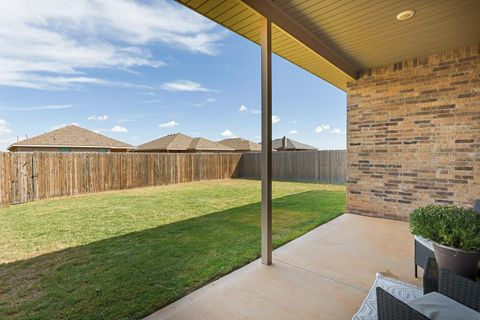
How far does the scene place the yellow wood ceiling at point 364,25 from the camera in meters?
2.51

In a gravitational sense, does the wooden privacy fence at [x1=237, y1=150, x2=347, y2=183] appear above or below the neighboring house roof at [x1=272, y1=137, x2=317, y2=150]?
below

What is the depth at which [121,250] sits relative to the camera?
128 inches

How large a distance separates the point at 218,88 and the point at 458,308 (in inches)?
768

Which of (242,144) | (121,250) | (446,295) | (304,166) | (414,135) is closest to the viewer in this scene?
(446,295)

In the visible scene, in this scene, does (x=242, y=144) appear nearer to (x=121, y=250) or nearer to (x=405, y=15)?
(x=121, y=250)

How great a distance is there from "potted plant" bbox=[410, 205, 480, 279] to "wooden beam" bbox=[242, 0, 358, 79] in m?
2.34

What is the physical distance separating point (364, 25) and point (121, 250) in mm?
4273

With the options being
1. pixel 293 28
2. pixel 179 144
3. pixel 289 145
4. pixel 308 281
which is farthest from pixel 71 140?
pixel 289 145

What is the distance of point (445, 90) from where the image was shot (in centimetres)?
401

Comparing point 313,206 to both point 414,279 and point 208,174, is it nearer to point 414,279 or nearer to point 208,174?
point 414,279

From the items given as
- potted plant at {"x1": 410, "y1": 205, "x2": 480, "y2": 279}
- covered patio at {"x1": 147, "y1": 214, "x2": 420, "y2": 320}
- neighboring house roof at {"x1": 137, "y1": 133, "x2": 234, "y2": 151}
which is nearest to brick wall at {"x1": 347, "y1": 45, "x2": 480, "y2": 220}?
covered patio at {"x1": 147, "y1": 214, "x2": 420, "y2": 320}

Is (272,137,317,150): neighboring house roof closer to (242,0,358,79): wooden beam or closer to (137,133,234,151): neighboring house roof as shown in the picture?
(137,133,234,151): neighboring house roof

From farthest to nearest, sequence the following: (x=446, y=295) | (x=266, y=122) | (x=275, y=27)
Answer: (x=275, y=27), (x=266, y=122), (x=446, y=295)

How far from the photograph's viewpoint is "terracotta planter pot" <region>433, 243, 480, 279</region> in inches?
53.7
